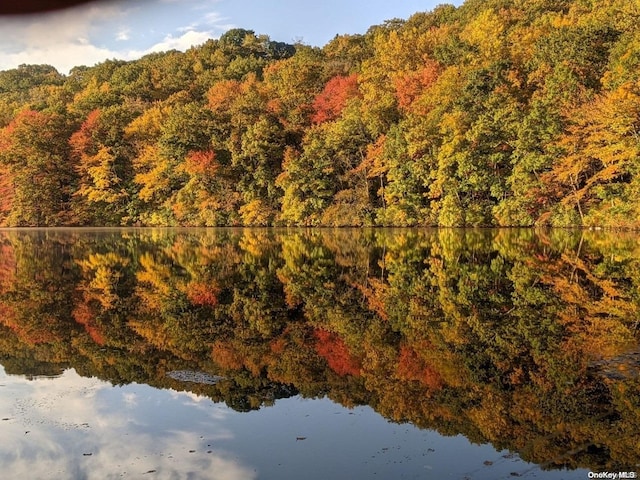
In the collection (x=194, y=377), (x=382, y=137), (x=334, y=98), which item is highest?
(x=334, y=98)

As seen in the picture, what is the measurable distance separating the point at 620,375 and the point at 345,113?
34.5m

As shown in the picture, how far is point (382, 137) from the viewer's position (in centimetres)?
3697

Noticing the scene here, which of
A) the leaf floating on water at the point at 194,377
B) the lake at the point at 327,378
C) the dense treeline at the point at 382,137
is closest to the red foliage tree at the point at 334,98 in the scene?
the dense treeline at the point at 382,137

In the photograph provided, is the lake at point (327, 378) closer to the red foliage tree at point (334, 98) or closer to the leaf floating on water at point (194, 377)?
the leaf floating on water at point (194, 377)

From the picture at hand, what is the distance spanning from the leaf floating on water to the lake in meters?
0.03

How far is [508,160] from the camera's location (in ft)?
106

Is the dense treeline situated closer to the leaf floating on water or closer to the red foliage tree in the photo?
the red foliage tree

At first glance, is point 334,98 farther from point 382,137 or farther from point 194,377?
point 194,377

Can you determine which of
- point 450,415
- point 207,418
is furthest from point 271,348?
point 450,415

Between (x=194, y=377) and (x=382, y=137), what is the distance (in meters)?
32.5

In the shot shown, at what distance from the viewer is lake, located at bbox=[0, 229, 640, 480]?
4.04 metres

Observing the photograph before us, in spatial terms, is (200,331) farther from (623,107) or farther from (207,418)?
(623,107)

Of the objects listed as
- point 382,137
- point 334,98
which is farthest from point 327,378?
point 334,98

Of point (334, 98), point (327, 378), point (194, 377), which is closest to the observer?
point (327, 378)
